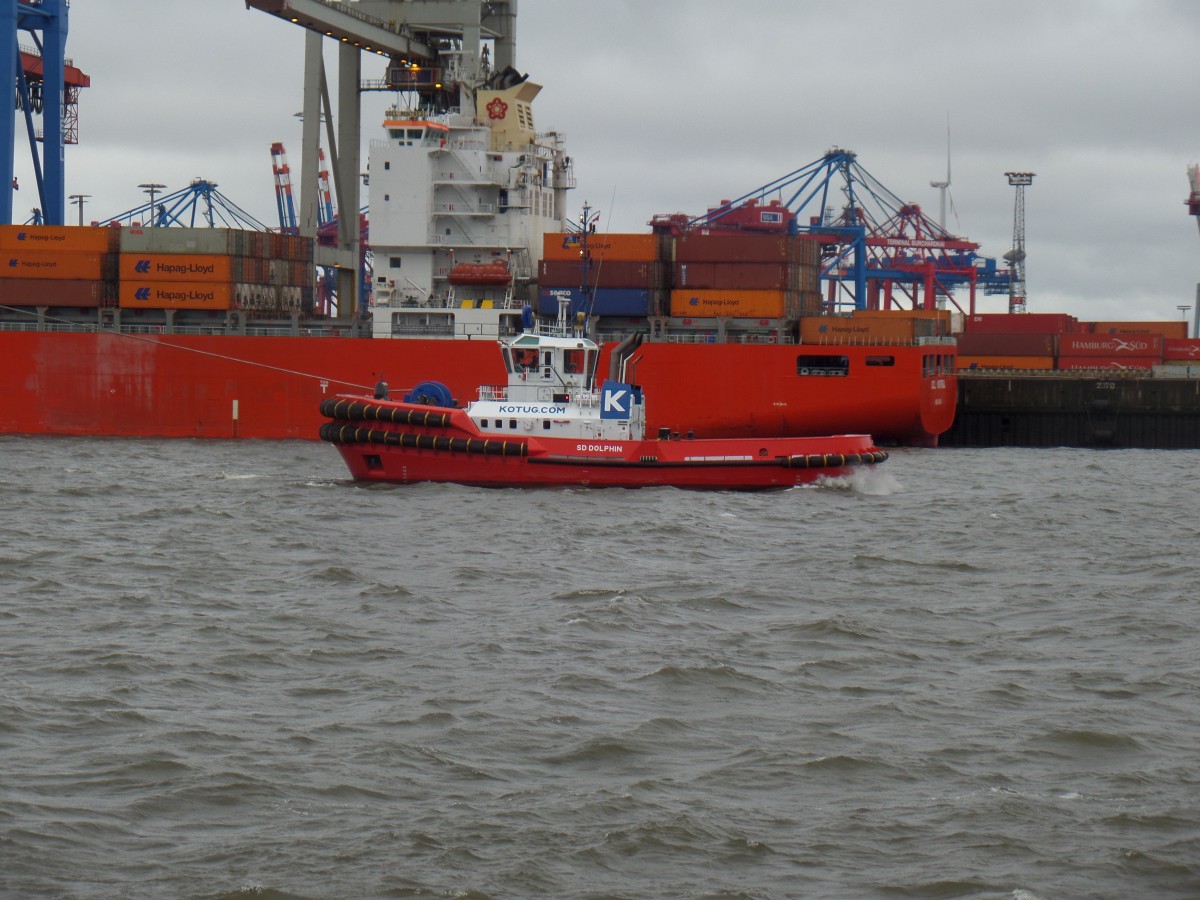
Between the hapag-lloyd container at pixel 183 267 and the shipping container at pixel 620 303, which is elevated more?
the hapag-lloyd container at pixel 183 267

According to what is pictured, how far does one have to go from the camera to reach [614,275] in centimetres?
3547

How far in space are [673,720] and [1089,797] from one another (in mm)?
2985

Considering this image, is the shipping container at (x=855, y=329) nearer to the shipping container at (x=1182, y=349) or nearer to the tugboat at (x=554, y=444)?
the tugboat at (x=554, y=444)

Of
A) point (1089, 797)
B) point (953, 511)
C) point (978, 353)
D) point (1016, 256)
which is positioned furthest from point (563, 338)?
point (1016, 256)

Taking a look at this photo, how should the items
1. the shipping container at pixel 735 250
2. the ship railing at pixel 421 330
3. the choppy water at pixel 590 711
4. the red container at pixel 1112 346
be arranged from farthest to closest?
the red container at pixel 1112 346 < the ship railing at pixel 421 330 < the shipping container at pixel 735 250 < the choppy water at pixel 590 711

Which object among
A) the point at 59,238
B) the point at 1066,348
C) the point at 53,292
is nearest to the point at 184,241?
the point at 59,238

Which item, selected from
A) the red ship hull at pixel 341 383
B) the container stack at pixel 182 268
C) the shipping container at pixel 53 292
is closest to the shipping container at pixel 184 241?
the container stack at pixel 182 268

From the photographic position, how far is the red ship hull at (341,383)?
34656 millimetres

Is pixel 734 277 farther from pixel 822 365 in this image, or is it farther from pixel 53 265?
pixel 53 265

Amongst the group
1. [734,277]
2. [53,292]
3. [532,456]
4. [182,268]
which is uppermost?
[182,268]

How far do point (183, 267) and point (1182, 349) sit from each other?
28019 millimetres

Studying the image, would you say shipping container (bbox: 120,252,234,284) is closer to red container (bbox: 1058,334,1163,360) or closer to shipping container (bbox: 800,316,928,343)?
shipping container (bbox: 800,316,928,343)

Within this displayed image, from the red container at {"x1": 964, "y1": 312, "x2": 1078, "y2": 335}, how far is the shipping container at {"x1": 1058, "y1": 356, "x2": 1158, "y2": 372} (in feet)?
4.50

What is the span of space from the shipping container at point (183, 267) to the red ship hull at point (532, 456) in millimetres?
10885
